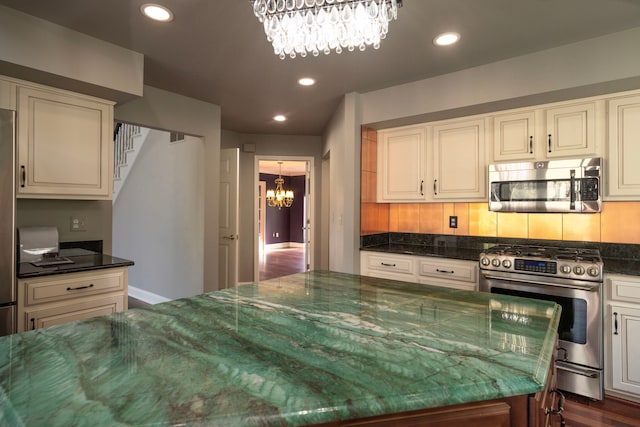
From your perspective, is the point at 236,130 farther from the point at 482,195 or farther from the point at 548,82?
the point at 548,82

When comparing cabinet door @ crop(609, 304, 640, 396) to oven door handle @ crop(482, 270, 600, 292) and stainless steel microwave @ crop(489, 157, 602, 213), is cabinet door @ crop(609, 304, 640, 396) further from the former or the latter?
stainless steel microwave @ crop(489, 157, 602, 213)

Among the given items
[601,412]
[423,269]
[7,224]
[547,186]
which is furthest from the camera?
[423,269]

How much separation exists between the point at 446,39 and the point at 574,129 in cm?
125

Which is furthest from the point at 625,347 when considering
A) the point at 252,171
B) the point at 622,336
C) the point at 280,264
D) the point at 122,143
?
the point at 280,264

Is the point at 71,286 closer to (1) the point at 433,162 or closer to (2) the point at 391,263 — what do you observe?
(2) the point at 391,263

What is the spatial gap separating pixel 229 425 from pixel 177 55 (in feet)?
9.03

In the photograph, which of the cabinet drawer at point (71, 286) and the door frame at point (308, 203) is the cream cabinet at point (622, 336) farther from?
the door frame at point (308, 203)

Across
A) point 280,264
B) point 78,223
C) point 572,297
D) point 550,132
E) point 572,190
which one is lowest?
point 280,264

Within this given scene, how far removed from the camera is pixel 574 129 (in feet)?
8.91

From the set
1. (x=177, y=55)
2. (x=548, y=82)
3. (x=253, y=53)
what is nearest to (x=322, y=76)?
(x=253, y=53)

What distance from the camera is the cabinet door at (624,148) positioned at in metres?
2.50

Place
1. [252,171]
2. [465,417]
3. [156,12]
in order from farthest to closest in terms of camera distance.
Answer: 1. [252,171]
2. [156,12]
3. [465,417]

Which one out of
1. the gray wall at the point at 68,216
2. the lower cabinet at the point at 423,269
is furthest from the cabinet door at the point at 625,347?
the gray wall at the point at 68,216

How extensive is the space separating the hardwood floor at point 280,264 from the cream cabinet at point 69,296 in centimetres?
416
